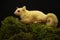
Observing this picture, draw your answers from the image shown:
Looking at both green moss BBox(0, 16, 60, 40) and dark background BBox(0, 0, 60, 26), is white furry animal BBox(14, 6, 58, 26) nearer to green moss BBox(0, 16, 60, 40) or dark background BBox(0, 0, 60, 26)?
green moss BBox(0, 16, 60, 40)

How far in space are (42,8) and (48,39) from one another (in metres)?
0.48

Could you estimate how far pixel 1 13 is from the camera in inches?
56.1

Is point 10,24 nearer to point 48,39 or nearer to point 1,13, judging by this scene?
point 48,39

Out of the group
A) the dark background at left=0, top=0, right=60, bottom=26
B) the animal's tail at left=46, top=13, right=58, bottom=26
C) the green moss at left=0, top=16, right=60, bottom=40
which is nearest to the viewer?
the green moss at left=0, top=16, right=60, bottom=40

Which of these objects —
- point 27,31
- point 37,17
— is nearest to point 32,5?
point 37,17

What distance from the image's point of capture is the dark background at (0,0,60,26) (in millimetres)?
1346

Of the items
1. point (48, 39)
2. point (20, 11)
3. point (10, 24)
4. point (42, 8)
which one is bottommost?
point (48, 39)

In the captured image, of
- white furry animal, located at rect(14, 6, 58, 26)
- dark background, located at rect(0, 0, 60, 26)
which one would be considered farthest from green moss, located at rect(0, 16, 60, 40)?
dark background, located at rect(0, 0, 60, 26)

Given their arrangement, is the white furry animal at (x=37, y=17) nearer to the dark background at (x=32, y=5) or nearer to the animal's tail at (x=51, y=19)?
the animal's tail at (x=51, y=19)

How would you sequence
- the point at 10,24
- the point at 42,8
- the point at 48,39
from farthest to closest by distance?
1. the point at 42,8
2. the point at 10,24
3. the point at 48,39

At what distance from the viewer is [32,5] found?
4.51 ft

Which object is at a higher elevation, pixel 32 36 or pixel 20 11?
pixel 20 11

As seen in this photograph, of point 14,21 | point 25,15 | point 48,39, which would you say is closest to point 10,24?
point 14,21

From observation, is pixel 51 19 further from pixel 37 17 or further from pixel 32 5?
pixel 32 5
